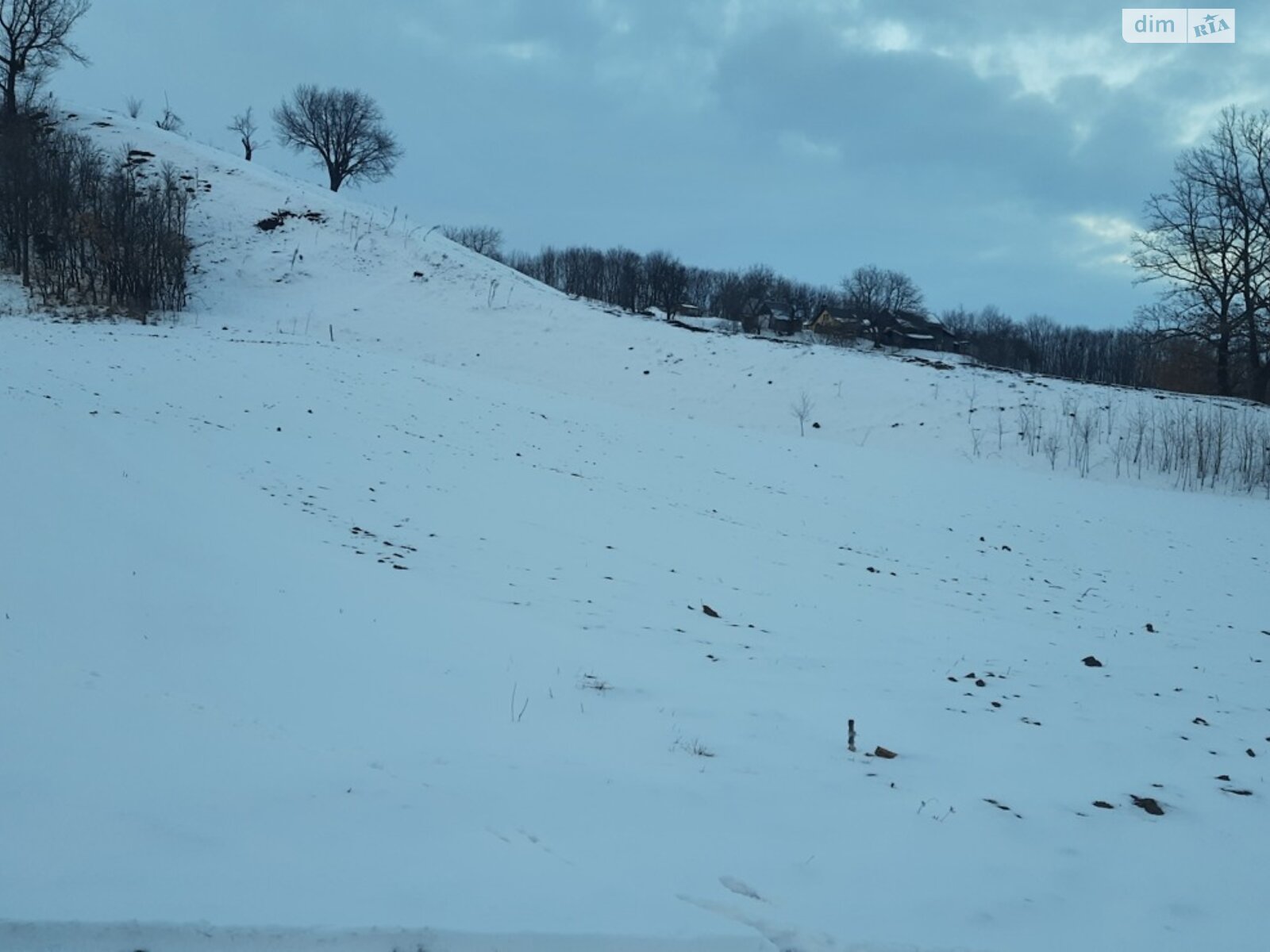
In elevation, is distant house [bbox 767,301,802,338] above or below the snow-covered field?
above

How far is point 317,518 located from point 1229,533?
15181 millimetres

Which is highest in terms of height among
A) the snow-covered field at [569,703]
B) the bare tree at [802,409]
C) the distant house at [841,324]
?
the distant house at [841,324]

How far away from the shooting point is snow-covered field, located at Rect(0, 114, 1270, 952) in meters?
2.76

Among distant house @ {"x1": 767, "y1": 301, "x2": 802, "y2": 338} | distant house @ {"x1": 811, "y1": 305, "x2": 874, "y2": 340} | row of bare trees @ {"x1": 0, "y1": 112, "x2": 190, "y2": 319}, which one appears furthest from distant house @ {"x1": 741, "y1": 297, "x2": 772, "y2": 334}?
row of bare trees @ {"x1": 0, "y1": 112, "x2": 190, "y2": 319}

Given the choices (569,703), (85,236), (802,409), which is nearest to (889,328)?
(802,409)

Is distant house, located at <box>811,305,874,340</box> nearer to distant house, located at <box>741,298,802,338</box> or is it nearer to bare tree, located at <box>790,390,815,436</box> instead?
distant house, located at <box>741,298,802,338</box>

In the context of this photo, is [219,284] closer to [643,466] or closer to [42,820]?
[643,466]

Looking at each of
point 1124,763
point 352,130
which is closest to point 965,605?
point 1124,763

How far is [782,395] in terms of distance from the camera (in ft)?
77.5

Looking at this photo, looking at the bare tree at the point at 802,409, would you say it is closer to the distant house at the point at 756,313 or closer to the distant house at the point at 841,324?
the distant house at the point at 756,313

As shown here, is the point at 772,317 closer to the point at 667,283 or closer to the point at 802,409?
the point at 667,283

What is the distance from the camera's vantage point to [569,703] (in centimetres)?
464

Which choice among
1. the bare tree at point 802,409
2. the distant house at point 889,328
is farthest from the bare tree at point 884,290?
the bare tree at point 802,409

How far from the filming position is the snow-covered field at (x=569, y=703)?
2762mm
